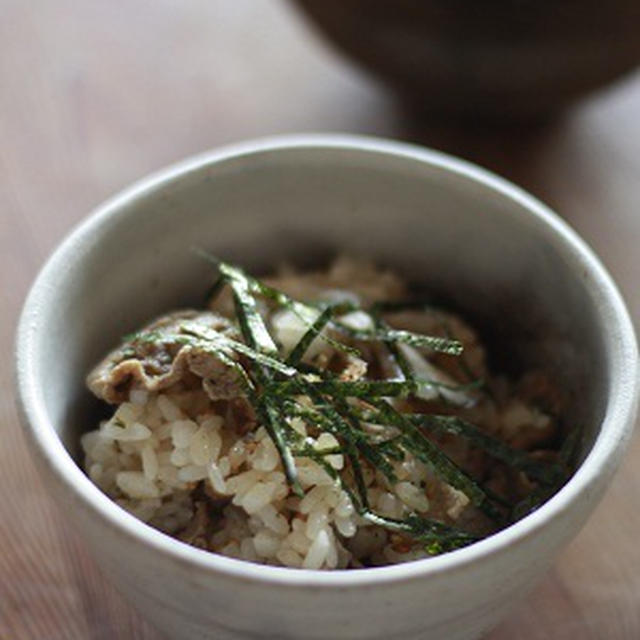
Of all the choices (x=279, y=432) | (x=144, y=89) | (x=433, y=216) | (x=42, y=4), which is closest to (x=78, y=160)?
(x=144, y=89)

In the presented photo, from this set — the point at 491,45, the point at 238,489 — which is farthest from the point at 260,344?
the point at 491,45

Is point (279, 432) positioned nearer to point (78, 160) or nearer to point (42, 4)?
point (78, 160)

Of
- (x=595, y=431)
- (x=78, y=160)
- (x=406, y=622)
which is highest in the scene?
(x=595, y=431)

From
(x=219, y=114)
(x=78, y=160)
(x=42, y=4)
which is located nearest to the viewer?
(x=78, y=160)

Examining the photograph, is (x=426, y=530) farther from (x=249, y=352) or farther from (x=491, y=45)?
(x=491, y=45)

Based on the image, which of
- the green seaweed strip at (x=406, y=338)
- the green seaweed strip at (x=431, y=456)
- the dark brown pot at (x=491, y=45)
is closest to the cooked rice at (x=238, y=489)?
the green seaweed strip at (x=431, y=456)

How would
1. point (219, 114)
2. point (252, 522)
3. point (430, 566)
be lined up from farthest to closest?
point (219, 114)
point (252, 522)
point (430, 566)
